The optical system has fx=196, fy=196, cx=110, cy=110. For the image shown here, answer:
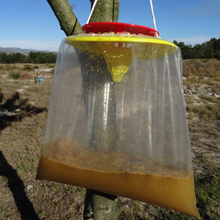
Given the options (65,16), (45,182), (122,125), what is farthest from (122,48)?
(45,182)

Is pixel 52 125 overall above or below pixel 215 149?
above

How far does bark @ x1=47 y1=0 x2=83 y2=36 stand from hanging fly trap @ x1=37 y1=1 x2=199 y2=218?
0.52ft

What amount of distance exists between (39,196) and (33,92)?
17.8ft

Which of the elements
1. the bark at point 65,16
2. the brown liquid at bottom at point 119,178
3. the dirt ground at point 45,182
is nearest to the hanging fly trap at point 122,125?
the brown liquid at bottom at point 119,178

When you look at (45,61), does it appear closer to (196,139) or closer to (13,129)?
(13,129)

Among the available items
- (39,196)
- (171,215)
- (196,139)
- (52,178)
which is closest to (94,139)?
(52,178)

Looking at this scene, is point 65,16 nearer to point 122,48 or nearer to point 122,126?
point 122,48

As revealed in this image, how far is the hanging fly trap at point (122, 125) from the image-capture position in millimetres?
666

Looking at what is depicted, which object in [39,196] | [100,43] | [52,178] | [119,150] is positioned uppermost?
[100,43]

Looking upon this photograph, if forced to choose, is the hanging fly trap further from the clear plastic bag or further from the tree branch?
the tree branch

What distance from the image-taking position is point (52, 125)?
Result: 2.53ft

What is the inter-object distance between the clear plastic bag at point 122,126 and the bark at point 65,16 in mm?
157

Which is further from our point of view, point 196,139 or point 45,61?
point 45,61

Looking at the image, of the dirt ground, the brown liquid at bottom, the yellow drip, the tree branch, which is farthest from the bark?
the dirt ground
